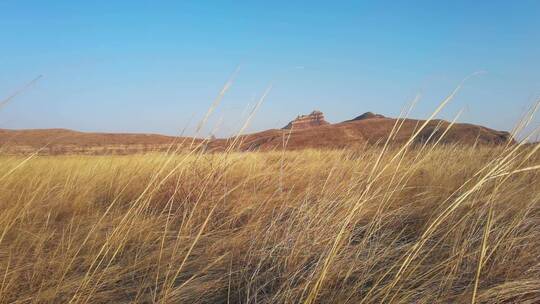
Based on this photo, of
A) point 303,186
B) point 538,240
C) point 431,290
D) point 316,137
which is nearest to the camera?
point 431,290

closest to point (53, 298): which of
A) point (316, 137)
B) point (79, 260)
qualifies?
point (79, 260)

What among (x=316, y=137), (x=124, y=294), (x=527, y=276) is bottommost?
(x=124, y=294)

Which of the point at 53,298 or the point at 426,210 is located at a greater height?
the point at 426,210

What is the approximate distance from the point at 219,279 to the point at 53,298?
1.54 feet

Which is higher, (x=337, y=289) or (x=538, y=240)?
(x=538, y=240)

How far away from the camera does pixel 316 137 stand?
14.8 m

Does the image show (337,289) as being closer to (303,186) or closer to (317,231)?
(317,231)

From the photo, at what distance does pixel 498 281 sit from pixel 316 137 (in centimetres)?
1375

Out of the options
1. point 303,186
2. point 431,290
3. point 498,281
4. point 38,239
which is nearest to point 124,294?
point 38,239

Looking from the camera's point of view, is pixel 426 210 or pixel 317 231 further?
pixel 426 210

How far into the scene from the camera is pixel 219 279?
1.19 meters

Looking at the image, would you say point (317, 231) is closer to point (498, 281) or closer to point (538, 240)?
point (498, 281)

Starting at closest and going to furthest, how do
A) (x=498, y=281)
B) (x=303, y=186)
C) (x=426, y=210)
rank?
(x=498, y=281) → (x=426, y=210) → (x=303, y=186)

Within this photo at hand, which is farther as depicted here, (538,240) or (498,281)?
(538,240)
